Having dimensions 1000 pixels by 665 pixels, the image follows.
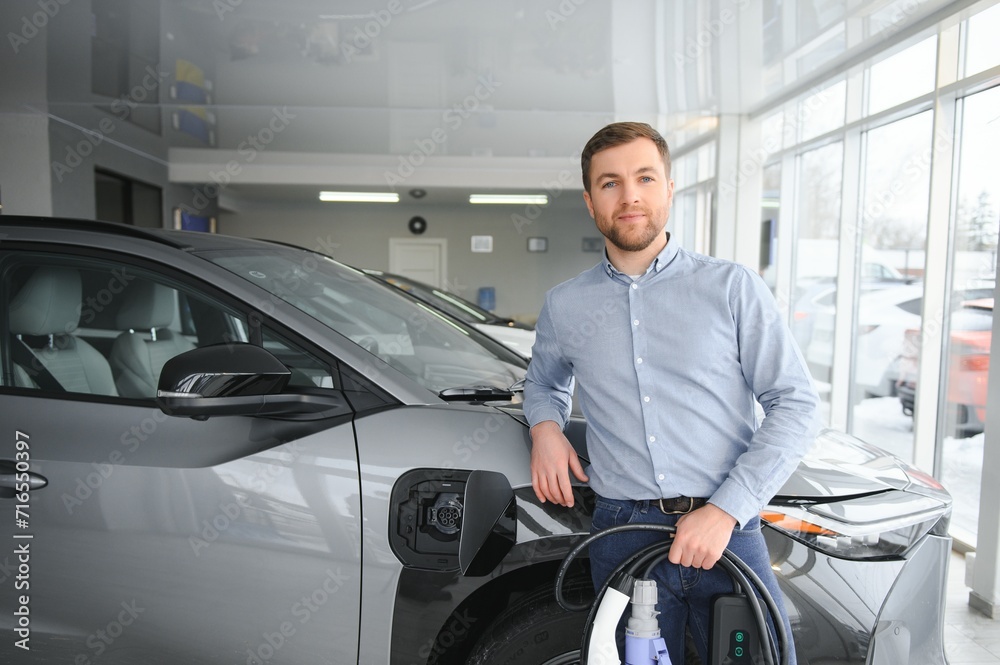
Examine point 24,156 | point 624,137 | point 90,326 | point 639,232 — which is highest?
point 24,156

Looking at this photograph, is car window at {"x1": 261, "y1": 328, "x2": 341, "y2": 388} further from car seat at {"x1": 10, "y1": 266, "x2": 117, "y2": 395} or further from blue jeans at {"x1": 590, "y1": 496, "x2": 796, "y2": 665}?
blue jeans at {"x1": 590, "y1": 496, "x2": 796, "y2": 665}

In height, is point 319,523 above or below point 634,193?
below

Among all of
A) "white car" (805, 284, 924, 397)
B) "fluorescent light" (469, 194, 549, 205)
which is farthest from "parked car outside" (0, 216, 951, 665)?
"fluorescent light" (469, 194, 549, 205)

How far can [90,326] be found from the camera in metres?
2.22

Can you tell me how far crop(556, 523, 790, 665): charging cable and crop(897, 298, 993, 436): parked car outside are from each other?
12.1ft

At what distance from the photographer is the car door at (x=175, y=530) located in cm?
145

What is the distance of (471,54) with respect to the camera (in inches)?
193

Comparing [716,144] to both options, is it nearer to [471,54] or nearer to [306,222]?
[471,54]

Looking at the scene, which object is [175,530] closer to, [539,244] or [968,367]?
[968,367]

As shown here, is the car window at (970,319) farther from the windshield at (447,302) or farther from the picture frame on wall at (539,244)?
the picture frame on wall at (539,244)

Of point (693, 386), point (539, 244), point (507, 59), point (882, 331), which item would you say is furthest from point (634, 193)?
point (539, 244)

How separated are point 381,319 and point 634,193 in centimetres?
112

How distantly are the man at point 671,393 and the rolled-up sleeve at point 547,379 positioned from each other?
9 centimetres

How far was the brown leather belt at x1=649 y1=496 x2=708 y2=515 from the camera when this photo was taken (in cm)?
126
